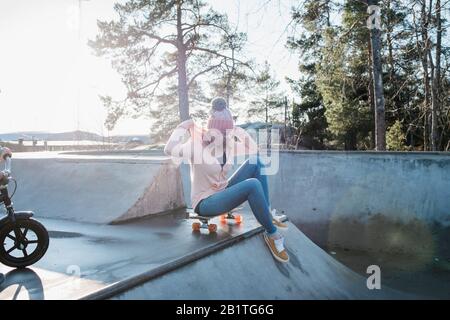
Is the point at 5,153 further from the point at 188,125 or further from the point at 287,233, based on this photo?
the point at 287,233

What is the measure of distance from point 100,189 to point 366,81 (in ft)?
34.8

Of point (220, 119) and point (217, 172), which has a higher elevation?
point (220, 119)

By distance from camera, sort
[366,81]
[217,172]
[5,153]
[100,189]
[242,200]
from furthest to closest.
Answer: [366,81] → [100,189] → [217,172] → [242,200] → [5,153]

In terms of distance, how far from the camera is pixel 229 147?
3926 millimetres

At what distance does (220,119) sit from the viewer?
12.5ft

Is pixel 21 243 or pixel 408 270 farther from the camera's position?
pixel 408 270

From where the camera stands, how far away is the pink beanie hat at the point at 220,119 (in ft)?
12.5

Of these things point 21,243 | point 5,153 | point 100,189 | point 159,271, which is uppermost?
point 5,153

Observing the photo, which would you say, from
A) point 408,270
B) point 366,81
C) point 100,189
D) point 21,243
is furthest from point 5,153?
point 366,81

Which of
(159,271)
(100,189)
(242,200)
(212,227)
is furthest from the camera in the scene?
(100,189)

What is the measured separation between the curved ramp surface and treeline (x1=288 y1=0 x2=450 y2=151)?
290 inches

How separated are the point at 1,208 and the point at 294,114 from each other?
850 inches

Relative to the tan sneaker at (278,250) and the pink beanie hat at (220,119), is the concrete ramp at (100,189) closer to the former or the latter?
the pink beanie hat at (220,119)

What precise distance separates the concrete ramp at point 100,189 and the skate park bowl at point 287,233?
0.02 m
